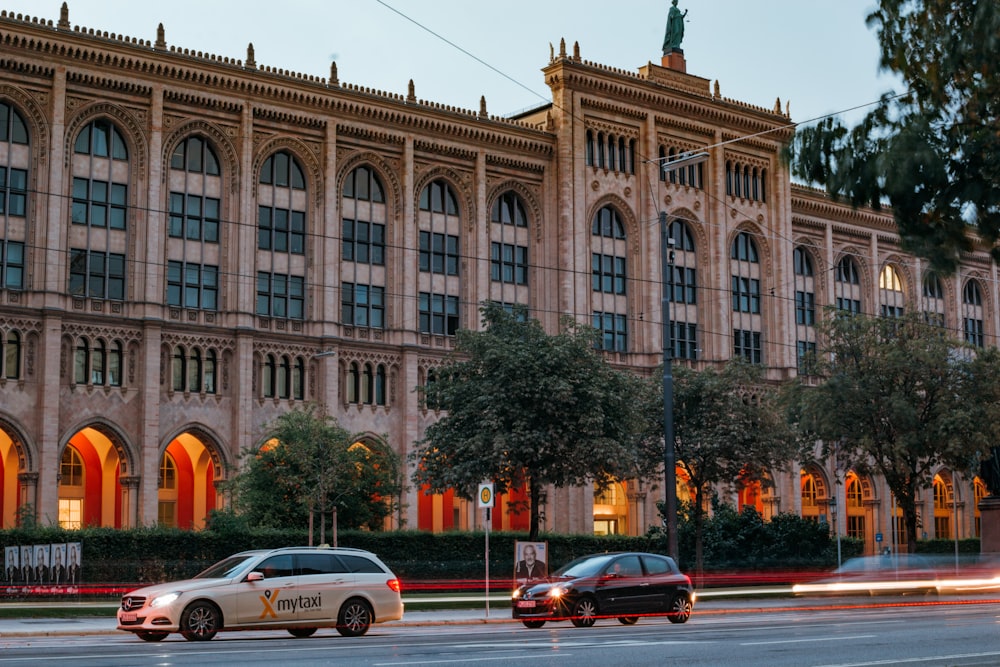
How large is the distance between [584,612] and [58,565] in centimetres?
1750

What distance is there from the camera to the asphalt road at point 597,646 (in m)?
15.9

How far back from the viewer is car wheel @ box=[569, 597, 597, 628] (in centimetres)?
2567

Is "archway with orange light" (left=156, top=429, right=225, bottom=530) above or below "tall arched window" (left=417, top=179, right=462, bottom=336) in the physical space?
below

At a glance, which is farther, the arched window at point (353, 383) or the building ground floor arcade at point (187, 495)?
the arched window at point (353, 383)

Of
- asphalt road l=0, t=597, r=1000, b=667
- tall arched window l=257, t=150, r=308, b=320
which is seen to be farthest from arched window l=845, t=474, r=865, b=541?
asphalt road l=0, t=597, r=1000, b=667

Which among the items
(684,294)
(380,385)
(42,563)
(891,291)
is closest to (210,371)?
(380,385)

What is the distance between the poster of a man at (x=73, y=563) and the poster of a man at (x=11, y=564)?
2.45 meters

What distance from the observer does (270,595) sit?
21734 mm

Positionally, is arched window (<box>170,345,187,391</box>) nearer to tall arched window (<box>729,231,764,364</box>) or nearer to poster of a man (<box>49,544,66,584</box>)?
poster of a man (<box>49,544,66,584</box>)

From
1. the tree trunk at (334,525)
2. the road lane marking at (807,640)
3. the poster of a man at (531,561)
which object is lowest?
the road lane marking at (807,640)

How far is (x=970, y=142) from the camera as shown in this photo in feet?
Answer: 40.1

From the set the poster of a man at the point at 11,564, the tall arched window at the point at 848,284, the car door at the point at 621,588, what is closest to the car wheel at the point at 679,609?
the car door at the point at 621,588

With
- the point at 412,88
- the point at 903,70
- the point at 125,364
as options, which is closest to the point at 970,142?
the point at 903,70

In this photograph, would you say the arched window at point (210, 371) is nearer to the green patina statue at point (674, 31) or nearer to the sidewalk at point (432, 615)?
the sidewalk at point (432, 615)
